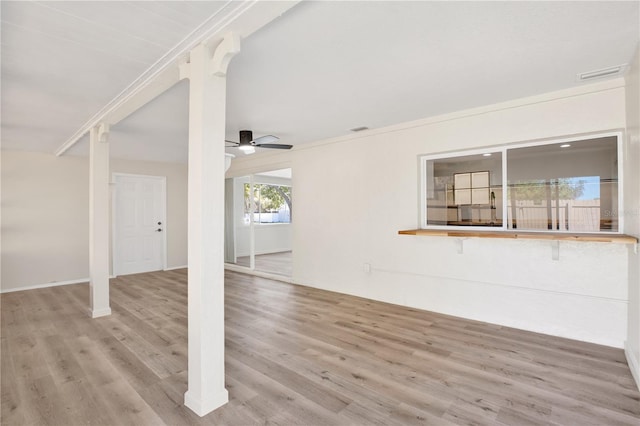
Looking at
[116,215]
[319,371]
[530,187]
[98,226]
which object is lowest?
[319,371]

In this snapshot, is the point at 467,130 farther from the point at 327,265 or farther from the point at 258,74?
the point at 327,265

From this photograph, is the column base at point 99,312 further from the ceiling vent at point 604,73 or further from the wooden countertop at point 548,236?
the ceiling vent at point 604,73

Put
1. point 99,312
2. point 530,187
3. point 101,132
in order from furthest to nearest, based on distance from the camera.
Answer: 1. point 99,312
2. point 101,132
3. point 530,187

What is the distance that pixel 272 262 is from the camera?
316 inches

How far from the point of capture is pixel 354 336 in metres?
3.24

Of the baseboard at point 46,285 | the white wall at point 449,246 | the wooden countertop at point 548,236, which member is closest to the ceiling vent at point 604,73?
the white wall at point 449,246

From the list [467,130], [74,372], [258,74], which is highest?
[258,74]

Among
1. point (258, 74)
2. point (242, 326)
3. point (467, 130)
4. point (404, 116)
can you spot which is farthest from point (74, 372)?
point (467, 130)

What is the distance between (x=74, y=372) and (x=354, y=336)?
8.08 feet

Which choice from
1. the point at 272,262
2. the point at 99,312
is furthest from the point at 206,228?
the point at 272,262

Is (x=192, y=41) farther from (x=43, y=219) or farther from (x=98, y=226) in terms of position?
(x=43, y=219)

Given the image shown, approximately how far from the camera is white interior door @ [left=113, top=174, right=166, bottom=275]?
6.56 meters

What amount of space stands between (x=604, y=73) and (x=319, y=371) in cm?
352

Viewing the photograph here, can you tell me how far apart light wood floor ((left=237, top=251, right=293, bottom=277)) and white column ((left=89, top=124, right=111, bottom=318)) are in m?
3.10
